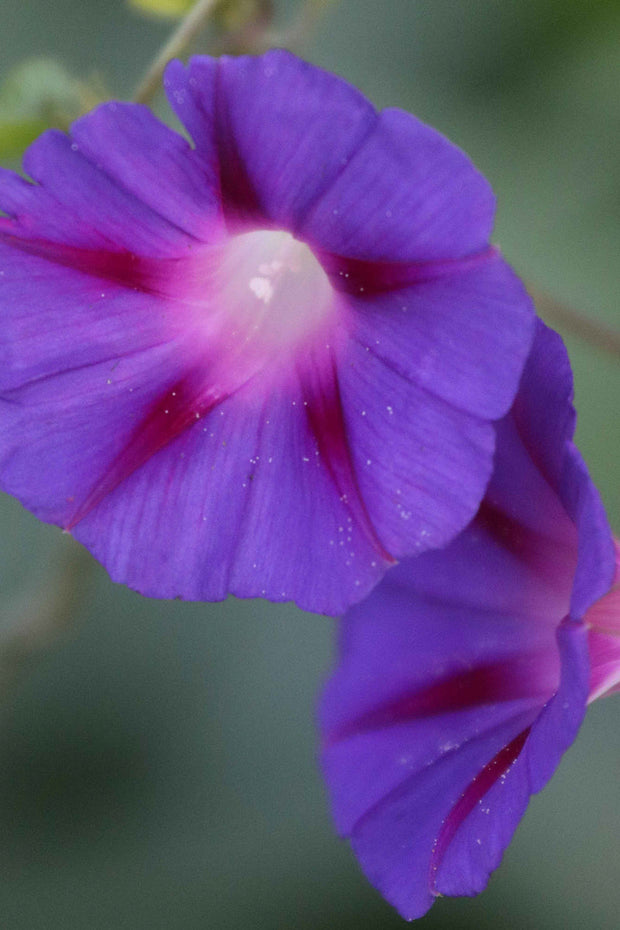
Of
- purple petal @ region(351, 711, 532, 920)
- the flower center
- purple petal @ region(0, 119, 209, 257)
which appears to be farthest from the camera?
the flower center

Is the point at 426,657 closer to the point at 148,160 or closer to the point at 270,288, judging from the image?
the point at 270,288

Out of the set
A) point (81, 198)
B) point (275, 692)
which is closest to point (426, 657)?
point (81, 198)

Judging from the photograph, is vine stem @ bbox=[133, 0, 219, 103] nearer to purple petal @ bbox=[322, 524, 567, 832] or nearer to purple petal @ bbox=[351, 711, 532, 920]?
purple petal @ bbox=[322, 524, 567, 832]

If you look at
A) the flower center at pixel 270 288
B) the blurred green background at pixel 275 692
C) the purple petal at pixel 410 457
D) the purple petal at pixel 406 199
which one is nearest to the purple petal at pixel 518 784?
the purple petal at pixel 410 457

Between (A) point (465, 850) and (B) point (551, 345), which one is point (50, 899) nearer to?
(A) point (465, 850)

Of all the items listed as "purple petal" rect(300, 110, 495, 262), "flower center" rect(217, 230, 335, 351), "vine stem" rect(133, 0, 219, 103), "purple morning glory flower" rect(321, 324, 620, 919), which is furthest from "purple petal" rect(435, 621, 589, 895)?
"vine stem" rect(133, 0, 219, 103)

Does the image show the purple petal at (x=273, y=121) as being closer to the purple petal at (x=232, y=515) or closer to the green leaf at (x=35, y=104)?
the purple petal at (x=232, y=515)
